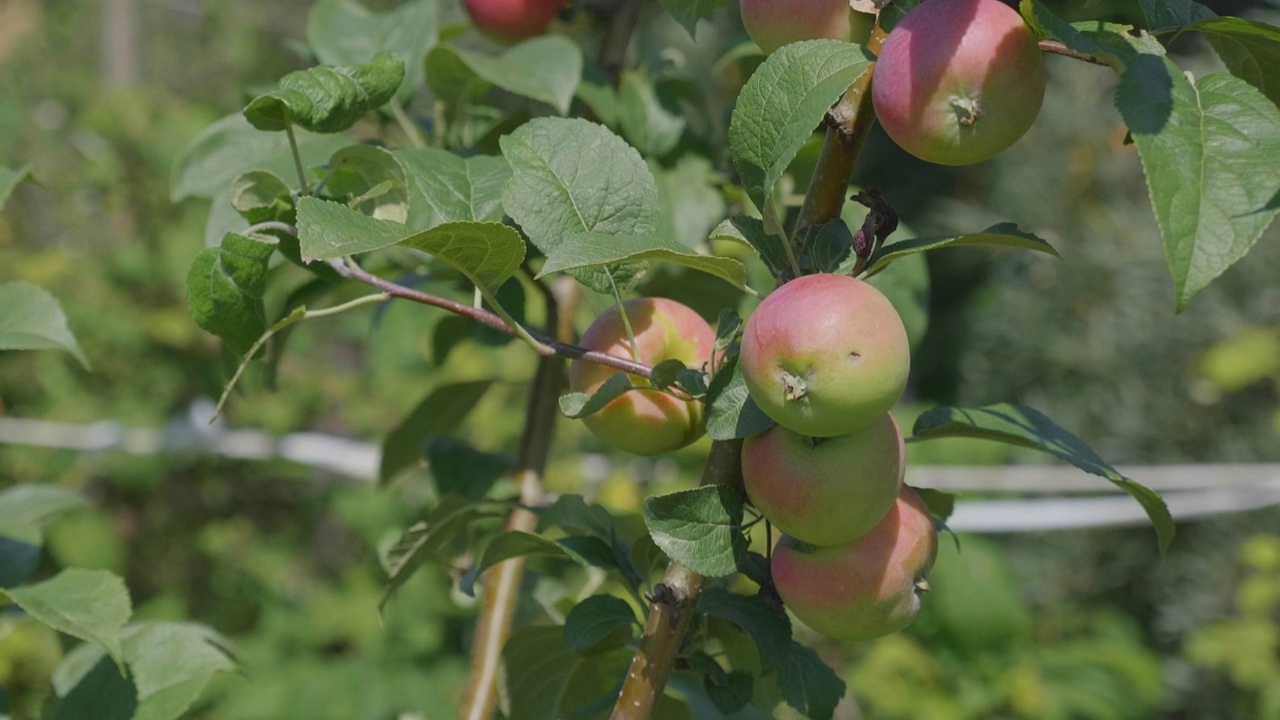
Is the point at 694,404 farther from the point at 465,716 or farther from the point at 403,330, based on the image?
the point at 403,330

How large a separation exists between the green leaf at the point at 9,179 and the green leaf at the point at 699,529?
14.0 inches

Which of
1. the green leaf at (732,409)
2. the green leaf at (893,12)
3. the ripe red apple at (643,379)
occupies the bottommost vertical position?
the ripe red apple at (643,379)

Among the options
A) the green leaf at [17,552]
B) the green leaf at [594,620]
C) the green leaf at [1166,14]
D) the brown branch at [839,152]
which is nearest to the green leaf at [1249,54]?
the green leaf at [1166,14]

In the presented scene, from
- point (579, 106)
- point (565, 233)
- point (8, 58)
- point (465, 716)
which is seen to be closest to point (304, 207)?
point (565, 233)

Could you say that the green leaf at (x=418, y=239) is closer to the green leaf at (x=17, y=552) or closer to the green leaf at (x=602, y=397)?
the green leaf at (x=602, y=397)

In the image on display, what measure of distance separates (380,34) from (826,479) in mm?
528

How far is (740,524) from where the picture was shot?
444 mm

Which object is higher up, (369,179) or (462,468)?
(369,179)

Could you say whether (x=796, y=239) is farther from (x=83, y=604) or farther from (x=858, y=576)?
(x=83, y=604)

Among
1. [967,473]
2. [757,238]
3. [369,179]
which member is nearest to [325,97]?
[369,179]

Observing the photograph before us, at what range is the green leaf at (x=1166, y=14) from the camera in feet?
1.32

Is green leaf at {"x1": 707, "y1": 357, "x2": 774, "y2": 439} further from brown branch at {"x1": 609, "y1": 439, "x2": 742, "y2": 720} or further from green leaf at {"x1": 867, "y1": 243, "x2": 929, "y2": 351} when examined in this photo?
green leaf at {"x1": 867, "y1": 243, "x2": 929, "y2": 351}

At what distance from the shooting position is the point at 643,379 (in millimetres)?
477

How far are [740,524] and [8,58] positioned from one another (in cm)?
366
